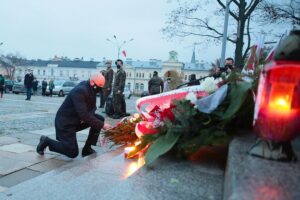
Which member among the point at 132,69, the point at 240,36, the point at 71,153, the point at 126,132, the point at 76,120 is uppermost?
the point at 240,36

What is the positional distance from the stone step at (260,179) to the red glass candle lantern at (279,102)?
0.16 metres

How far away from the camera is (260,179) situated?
1663 mm

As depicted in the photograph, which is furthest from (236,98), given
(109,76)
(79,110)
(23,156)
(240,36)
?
(240,36)

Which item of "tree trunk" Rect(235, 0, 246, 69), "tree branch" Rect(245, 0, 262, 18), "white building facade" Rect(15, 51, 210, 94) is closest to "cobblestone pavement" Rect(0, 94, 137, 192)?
"tree trunk" Rect(235, 0, 246, 69)

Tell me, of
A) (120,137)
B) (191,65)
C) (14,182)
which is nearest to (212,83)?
(120,137)

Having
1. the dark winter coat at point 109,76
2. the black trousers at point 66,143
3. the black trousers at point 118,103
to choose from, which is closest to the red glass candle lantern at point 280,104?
the black trousers at point 66,143

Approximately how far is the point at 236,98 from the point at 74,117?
11.3 feet

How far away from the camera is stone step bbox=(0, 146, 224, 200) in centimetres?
205

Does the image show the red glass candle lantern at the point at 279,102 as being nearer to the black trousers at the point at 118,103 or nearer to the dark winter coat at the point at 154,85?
the black trousers at the point at 118,103

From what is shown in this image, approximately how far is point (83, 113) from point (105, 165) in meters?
2.33

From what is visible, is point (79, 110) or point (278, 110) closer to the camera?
point (278, 110)

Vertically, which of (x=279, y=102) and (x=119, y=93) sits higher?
(x=279, y=102)

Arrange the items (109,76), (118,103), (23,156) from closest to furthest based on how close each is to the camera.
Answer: (23,156) → (118,103) → (109,76)

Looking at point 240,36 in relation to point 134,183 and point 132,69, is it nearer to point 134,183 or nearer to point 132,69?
point 134,183
